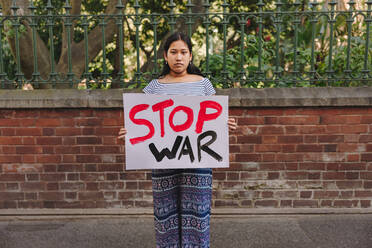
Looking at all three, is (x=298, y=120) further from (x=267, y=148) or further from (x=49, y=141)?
(x=49, y=141)

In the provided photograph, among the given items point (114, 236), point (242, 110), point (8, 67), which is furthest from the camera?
point (8, 67)

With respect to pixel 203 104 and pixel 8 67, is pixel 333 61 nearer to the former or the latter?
pixel 203 104

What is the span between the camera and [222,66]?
4.33 meters

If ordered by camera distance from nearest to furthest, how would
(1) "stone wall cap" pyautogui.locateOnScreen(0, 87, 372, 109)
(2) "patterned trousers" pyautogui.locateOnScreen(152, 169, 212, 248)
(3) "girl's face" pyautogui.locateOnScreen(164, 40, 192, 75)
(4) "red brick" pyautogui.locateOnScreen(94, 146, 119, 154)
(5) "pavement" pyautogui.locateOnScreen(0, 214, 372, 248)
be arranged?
(3) "girl's face" pyautogui.locateOnScreen(164, 40, 192, 75) < (2) "patterned trousers" pyautogui.locateOnScreen(152, 169, 212, 248) < (5) "pavement" pyautogui.locateOnScreen(0, 214, 372, 248) < (1) "stone wall cap" pyautogui.locateOnScreen(0, 87, 372, 109) < (4) "red brick" pyautogui.locateOnScreen(94, 146, 119, 154)

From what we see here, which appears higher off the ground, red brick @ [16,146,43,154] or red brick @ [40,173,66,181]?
red brick @ [16,146,43,154]

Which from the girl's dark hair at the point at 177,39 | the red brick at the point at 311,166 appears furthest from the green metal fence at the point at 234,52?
the girl's dark hair at the point at 177,39

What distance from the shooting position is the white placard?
103 inches

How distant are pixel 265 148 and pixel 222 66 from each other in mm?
1033

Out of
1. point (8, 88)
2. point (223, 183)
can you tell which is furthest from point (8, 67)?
point (223, 183)

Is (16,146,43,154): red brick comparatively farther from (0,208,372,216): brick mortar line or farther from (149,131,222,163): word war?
(149,131,222,163): word war

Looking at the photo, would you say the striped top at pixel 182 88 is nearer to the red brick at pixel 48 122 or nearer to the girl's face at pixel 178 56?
the girl's face at pixel 178 56

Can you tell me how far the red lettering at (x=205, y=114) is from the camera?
8.54 ft

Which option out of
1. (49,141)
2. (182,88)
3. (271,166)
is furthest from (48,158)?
(271,166)

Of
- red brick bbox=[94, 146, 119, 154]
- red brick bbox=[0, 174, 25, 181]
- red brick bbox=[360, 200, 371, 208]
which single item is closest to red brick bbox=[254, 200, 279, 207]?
red brick bbox=[360, 200, 371, 208]
